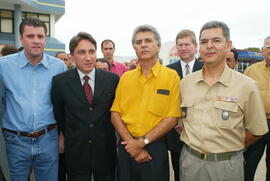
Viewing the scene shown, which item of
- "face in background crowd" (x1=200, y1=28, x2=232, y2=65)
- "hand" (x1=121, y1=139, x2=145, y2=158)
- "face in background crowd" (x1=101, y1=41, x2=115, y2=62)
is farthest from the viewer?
"face in background crowd" (x1=101, y1=41, x2=115, y2=62)

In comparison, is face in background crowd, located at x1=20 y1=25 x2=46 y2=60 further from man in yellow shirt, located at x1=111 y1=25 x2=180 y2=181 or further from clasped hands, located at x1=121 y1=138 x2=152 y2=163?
clasped hands, located at x1=121 y1=138 x2=152 y2=163

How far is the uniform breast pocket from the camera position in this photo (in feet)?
6.79

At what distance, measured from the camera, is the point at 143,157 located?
7.67 feet

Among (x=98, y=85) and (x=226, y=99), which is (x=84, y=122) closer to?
(x=98, y=85)

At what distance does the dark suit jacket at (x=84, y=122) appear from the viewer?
2.57m

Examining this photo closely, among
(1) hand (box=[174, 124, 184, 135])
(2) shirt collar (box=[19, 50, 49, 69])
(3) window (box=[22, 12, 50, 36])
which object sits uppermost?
(3) window (box=[22, 12, 50, 36])

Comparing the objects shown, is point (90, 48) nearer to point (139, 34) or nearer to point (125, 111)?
point (139, 34)

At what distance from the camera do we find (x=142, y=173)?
2398mm

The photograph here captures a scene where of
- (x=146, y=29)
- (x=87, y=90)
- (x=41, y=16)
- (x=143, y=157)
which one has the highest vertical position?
(x=41, y=16)

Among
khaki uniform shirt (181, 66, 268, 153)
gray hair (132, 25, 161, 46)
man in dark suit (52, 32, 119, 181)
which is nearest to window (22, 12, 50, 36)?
man in dark suit (52, 32, 119, 181)

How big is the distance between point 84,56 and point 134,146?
1191 millimetres

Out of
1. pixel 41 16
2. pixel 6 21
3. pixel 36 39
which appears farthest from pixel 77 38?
pixel 41 16

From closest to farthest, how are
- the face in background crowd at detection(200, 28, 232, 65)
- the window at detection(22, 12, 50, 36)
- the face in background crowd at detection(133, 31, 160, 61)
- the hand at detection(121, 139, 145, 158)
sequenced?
the face in background crowd at detection(200, 28, 232, 65)
the hand at detection(121, 139, 145, 158)
the face in background crowd at detection(133, 31, 160, 61)
the window at detection(22, 12, 50, 36)

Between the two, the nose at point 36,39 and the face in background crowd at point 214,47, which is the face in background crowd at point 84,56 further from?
the face in background crowd at point 214,47
